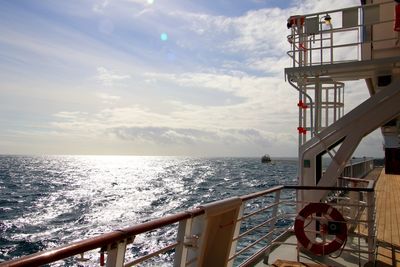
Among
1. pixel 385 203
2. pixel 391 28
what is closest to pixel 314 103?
pixel 391 28

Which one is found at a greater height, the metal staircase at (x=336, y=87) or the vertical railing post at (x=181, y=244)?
the metal staircase at (x=336, y=87)

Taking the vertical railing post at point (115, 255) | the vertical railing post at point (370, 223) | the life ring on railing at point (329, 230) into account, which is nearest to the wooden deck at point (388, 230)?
the vertical railing post at point (370, 223)

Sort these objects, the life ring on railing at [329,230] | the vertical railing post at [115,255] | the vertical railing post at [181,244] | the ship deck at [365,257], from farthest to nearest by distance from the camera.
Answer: the ship deck at [365,257] → the life ring on railing at [329,230] → the vertical railing post at [181,244] → the vertical railing post at [115,255]

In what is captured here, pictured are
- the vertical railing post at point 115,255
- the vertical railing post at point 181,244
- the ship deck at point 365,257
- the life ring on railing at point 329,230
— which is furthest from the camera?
the ship deck at point 365,257

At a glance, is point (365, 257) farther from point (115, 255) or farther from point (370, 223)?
point (115, 255)

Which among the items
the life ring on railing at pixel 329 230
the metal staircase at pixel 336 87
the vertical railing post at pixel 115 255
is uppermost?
the metal staircase at pixel 336 87

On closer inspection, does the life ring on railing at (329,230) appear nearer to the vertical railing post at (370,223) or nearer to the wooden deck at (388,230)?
the vertical railing post at (370,223)

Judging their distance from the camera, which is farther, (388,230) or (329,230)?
(388,230)

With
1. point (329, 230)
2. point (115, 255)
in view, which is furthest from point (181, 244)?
point (329, 230)

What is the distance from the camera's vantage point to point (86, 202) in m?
30.5

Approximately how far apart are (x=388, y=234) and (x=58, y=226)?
17154 mm

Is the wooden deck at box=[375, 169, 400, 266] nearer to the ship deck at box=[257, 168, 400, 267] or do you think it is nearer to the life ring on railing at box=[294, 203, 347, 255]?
the ship deck at box=[257, 168, 400, 267]

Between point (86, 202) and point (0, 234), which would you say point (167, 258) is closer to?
point (0, 234)

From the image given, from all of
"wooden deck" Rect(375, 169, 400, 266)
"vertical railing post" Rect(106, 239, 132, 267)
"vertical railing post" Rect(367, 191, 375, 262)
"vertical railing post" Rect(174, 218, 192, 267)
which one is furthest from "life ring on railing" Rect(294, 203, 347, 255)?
"vertical railing post" Rect(106, 239, 132, 267)
